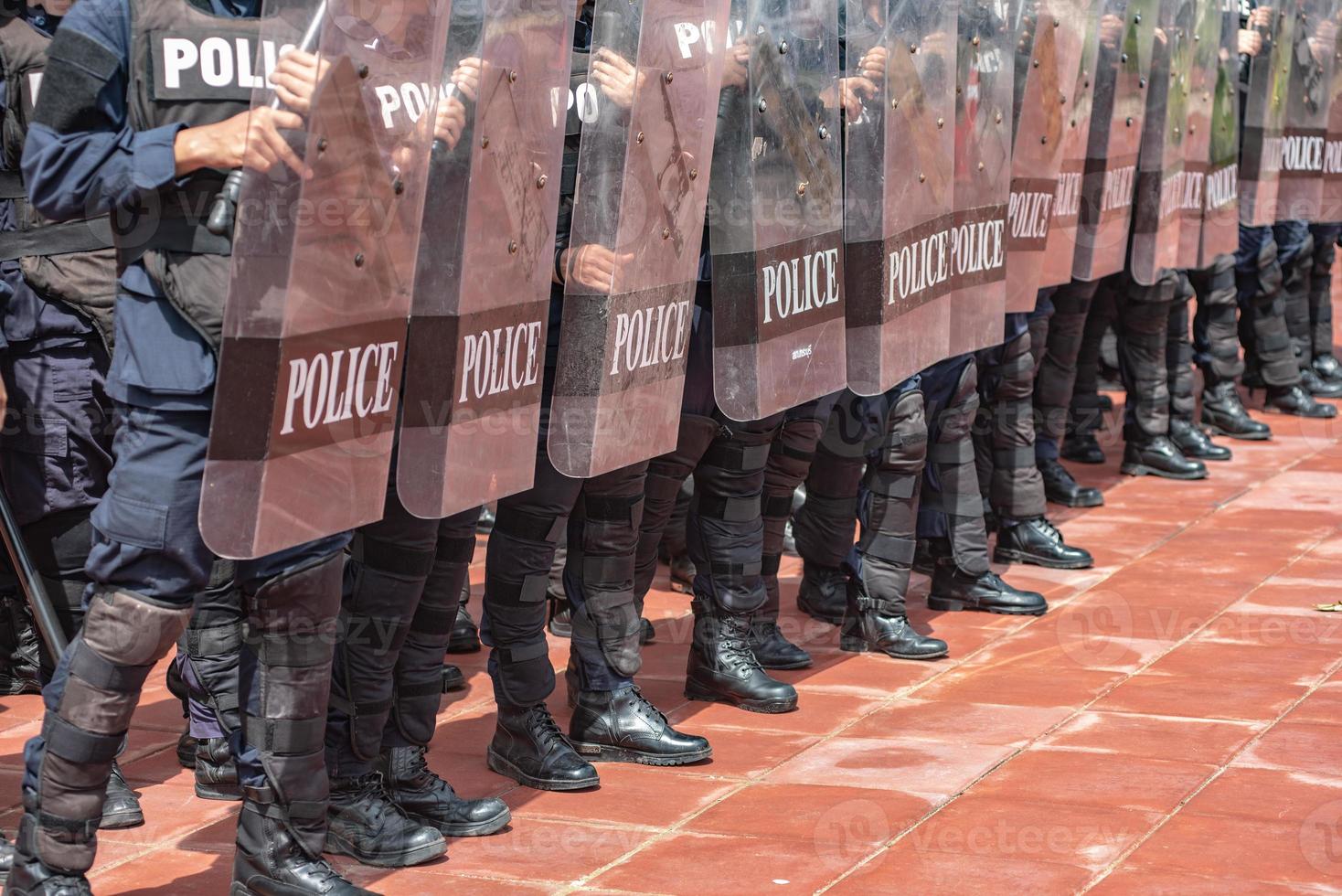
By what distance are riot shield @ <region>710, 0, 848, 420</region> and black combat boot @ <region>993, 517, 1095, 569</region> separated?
1993 millimetres

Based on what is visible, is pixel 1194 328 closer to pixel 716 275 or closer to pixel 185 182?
pixel 716 275

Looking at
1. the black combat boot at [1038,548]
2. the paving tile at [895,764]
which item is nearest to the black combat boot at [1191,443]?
the black combat boot at [1038,548]

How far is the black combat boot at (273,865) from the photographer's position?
330 cm

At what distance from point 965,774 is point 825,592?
164 centimetres

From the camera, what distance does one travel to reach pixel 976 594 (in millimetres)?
5910

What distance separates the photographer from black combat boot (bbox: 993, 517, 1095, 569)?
6434 millimetres

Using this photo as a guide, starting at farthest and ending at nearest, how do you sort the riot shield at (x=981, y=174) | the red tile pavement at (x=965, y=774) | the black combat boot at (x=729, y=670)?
the riot shield at (x=981, y=174) → the black combat boot at (x=729, y=670) → the red tile pavement at (x=965, y=774)

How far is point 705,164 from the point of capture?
4.22 metres

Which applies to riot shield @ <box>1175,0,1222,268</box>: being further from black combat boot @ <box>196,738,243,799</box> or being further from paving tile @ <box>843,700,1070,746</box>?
black combat boot @ <box>196,738,243,799</box>

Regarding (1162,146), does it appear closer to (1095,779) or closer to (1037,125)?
(1037,125)

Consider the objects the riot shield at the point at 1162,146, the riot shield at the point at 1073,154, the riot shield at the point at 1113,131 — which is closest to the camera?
the riot shield at the point at 1073,154

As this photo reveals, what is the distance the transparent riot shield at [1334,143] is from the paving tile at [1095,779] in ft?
18.2

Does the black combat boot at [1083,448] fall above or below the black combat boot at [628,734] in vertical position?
below

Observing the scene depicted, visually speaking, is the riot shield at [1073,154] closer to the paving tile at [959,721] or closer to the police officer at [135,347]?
the paving tile at [959,721]
